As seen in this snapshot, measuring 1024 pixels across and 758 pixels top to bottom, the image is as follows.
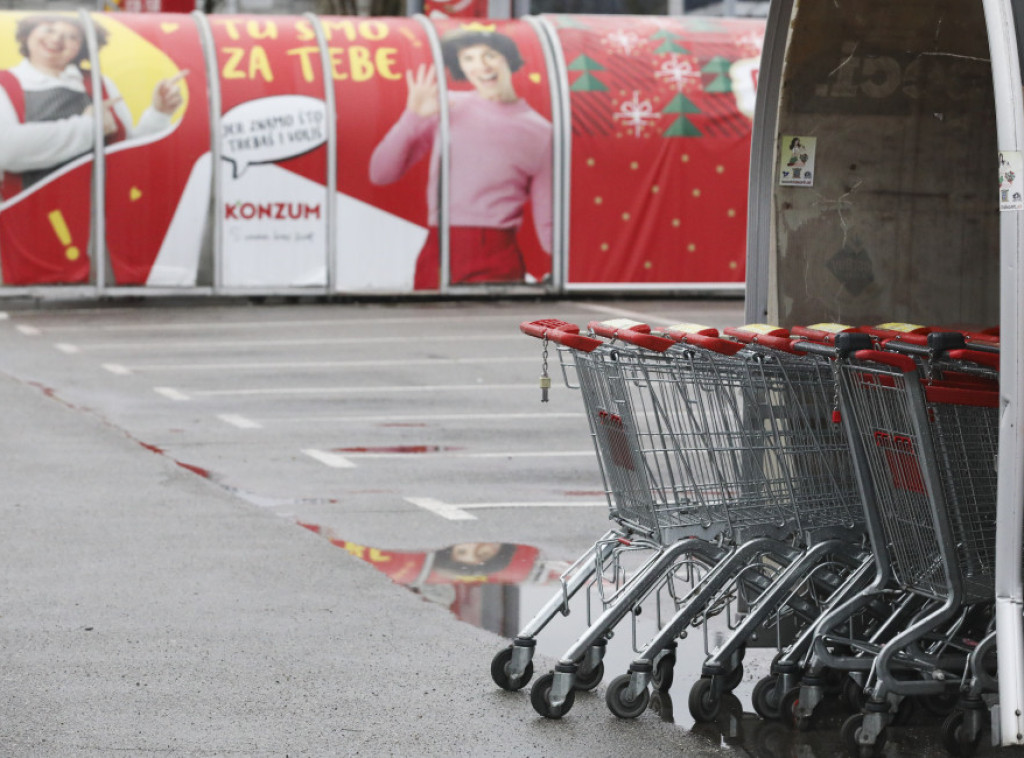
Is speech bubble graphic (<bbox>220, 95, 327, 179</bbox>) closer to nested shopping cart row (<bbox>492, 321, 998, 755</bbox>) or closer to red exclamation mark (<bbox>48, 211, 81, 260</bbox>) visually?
red exclamation mark (<bbox>48, 211, 81, 260</bbox>)

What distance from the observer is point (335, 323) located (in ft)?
68.7

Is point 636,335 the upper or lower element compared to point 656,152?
lower

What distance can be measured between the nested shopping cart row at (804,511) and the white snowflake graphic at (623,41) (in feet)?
60.1

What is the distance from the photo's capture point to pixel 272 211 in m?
22.6

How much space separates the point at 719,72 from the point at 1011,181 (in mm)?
19489

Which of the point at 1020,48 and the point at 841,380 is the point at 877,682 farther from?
the point at 1020,48

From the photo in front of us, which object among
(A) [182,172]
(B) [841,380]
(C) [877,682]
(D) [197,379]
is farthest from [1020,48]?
(A) [182,172]

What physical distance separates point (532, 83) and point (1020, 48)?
1854 cm

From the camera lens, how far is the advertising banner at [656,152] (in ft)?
77.4

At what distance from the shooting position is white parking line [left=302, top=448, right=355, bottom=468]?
11234mm

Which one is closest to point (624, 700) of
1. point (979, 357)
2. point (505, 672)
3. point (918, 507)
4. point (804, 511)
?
point (505, 672)

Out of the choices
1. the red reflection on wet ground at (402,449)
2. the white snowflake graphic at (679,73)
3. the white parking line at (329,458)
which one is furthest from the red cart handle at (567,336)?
the white snowflake graphic at (679,73)

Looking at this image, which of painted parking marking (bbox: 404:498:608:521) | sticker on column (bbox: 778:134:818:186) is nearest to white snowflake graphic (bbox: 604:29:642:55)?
painted parking marking (bbox: 404:498:608:521)

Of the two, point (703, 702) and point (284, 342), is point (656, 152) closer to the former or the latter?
point (284, 342)
